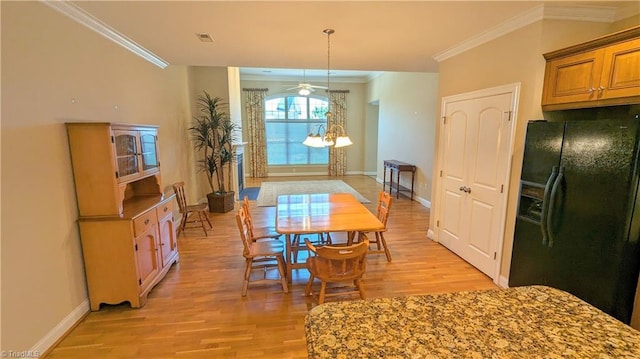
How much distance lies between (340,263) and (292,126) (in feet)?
26.2

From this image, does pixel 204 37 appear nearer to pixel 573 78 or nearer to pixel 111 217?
pixel 111 217

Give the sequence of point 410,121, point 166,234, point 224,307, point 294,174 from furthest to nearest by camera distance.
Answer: point 294,174 → point 410,121 → point 166,234 → point 224,307

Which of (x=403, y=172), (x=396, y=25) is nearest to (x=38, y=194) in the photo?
(x=396, y=25)

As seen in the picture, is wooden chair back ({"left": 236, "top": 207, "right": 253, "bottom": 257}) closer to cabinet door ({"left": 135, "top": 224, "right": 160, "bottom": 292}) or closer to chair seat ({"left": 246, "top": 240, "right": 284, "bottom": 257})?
chair seat ({"left": 246, "top": 240, "right": 284, "bottom": 257})

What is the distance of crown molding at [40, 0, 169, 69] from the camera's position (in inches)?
90.0

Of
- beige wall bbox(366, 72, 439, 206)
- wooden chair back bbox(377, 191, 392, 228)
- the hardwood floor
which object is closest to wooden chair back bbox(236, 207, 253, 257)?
the hardwood floor

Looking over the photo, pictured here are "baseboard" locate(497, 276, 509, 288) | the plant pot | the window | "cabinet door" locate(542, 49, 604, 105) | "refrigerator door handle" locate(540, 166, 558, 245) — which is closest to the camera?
"cabinet door" locate(542, 49, 604, 105)

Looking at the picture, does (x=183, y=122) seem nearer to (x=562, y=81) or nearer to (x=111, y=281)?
(x=111, y=281)

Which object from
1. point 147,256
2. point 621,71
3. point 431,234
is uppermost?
point 621,71

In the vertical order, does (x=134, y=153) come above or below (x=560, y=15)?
below

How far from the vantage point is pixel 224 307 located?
270 centimetres

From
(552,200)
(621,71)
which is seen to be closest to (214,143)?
(552,200)

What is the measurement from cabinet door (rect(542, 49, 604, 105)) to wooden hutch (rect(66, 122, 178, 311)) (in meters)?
3.80

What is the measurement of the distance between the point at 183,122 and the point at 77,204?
10.4 ft
